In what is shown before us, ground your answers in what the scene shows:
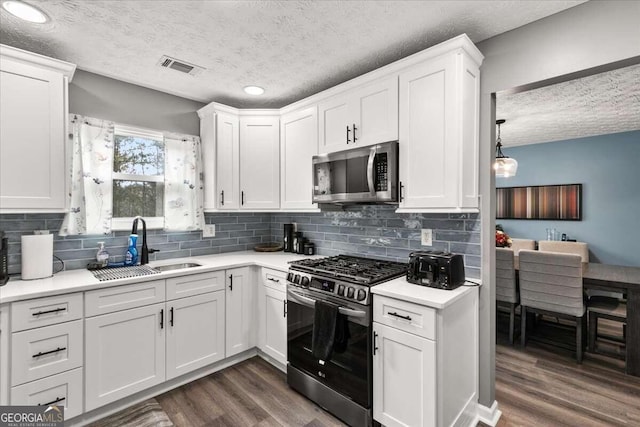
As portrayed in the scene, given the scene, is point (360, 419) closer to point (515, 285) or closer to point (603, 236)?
point (515, 285)

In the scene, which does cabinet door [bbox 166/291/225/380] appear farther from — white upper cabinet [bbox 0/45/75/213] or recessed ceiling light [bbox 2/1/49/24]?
recessed ceiling light [bbox 2/1/49/24]

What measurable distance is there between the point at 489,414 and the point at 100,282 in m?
2.75

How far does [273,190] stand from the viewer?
3166 mm

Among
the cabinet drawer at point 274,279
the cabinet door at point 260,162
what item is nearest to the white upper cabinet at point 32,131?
the cabinet door at point 260,162

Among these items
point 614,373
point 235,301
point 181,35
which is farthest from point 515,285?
point 181,35

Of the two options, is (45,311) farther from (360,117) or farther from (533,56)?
(533,56)

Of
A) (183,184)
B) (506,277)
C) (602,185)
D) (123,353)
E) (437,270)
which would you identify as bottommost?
(123,353)

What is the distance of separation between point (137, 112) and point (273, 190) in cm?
140

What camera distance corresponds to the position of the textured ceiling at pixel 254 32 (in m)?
1.73

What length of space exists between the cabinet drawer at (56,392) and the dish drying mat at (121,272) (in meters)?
0.59

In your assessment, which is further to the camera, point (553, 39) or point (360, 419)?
point (360, 419)

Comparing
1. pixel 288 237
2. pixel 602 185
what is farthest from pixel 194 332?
pixel 602 185

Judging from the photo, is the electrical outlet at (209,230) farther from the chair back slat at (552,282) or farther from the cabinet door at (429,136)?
the chair back slat at (552,282)

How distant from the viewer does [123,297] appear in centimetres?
214
